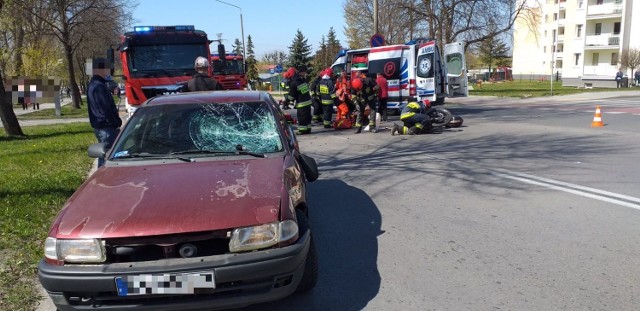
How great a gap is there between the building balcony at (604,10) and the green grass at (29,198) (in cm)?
4967

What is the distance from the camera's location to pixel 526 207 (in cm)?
576

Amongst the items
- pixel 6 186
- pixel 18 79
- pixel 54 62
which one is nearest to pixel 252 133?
pixel 6 186

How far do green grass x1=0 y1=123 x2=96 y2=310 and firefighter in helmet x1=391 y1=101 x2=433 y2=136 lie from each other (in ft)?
24.6

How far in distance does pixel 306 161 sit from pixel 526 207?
114 inches

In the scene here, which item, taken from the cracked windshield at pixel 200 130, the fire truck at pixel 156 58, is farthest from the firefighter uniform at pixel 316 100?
the cracked windshield at pixel 200 130

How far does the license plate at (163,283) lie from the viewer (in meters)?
2.83

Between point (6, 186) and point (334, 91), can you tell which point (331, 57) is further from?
point (6, 186)

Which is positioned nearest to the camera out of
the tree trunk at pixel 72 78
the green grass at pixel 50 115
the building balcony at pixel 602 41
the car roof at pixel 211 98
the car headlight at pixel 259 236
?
the car headlight at pixel 259 236

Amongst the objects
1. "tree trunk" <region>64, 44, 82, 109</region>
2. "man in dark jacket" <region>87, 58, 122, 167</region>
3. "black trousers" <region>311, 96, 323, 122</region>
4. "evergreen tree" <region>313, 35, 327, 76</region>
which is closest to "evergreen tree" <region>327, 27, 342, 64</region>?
"evergreen tree" <region>313, 35, 327, 76</region>

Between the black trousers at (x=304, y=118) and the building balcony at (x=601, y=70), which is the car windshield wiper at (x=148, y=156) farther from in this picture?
the building balcony at (x=601, y=70)

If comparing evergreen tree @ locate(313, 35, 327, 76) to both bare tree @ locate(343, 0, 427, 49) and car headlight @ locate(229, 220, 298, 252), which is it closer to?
bare tree @ locate(343, 0, 427, 49)

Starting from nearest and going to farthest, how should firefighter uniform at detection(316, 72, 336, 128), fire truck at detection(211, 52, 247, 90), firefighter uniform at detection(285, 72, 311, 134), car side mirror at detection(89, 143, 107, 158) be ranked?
1. car side mirror at detection(89, 143, 107, 158)
2. firefighter uniform at detection(285, 72, 311, 134)
3. firefighter uniform at detection(316, 72, 336, 128)
4. fire truck at detection(211, 52, 247, 90)

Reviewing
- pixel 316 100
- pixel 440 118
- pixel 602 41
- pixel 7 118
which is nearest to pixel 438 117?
pixel 440 118

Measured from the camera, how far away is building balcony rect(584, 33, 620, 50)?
46.3 meters
